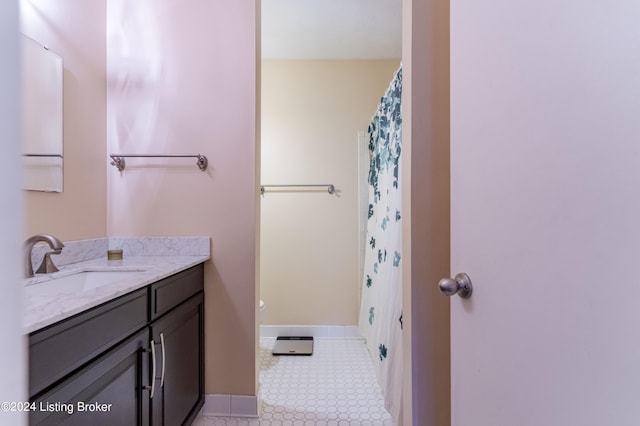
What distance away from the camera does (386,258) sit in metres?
1.90

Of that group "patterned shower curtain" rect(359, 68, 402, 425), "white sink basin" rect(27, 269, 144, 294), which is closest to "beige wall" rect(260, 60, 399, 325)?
"patterned shower curtain" rect(359, 68, 402, 425)

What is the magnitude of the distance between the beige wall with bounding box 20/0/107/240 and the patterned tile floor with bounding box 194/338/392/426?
1.26 m

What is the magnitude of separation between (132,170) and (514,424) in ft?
6.46

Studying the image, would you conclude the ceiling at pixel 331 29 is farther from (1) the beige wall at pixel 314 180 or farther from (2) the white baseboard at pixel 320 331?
(2) the white baseboard at pixel 320 331

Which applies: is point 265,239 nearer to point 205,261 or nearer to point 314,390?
point 205,261

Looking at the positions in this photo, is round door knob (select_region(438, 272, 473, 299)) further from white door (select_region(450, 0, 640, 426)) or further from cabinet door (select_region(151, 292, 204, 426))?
cabinet door (select_region(151, 292, 204, 426))

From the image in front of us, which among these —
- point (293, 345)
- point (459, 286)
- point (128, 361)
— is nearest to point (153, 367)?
point (128, 361)

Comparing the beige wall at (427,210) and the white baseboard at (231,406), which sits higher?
the beige wall at (427,210)

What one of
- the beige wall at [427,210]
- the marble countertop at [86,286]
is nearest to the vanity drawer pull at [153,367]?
the marble countertop at [86,286]

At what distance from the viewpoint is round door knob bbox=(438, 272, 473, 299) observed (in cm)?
69

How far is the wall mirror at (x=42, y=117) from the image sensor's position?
49.1 inches

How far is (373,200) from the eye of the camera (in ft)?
8.09

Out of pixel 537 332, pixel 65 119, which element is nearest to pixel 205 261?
pixel 65 119

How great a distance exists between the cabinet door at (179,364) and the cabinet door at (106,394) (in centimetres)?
8
